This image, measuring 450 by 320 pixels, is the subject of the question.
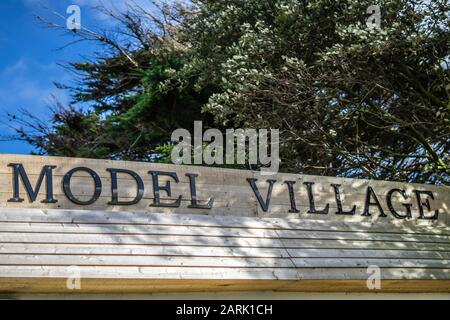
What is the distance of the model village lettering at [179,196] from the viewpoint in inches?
226

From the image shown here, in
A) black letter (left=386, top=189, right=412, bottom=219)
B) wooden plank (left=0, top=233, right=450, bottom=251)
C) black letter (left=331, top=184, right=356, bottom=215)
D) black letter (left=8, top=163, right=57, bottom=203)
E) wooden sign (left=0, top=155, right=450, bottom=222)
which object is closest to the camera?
wooden plank (left=0, top=233, right=450, bottom=251)

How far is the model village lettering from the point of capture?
5.74 m

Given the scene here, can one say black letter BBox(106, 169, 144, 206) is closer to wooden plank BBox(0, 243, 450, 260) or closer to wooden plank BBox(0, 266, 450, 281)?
wooden plank BBox(0, 243, 450, 260)

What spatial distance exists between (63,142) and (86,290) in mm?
11044

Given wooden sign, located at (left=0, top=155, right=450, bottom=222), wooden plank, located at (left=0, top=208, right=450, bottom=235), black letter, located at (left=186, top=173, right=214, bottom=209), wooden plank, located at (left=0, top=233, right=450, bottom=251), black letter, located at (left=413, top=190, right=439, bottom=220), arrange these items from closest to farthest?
wooden plank, located at (left=0, top=233, right=450, bottom=251) < wooden plank, located at (left=0, top=208, right=450, bottom=235) < wooden sign, located at (left=0, top=155, right=450, bottom=222) < black letter, located at (left=186, top=173, right=214, bottom=209) < black letter, located at (left=413, top=190, right=439, bottom=220)

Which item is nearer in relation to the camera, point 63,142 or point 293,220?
point 293,220

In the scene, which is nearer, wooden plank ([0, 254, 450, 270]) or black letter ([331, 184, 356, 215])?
wooden plank ([0, 254, 450, 270])

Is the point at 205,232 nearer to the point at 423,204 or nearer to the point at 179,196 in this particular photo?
the point at 179,196

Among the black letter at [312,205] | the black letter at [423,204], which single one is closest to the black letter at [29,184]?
the black letter at [312,205]

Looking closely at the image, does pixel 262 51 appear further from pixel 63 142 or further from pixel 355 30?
pixel 63 142

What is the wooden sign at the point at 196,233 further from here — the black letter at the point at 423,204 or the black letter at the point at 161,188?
the black letter at the point at 423,204

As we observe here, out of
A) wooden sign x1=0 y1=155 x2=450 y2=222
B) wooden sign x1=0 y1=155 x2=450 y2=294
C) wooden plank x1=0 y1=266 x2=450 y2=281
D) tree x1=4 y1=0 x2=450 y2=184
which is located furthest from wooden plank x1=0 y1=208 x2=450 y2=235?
tree x1=4 y1=0 x2=450 y2=184
